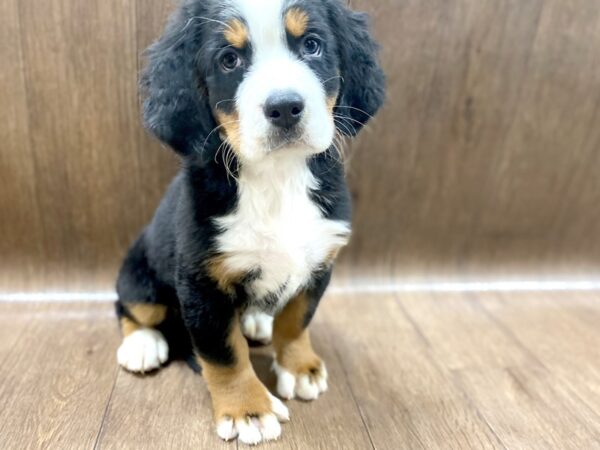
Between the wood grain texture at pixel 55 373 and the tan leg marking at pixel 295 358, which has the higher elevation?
the tan leg marking at pixel 295 358

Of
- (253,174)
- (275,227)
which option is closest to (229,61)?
(253,174)

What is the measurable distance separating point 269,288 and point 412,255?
978 mm

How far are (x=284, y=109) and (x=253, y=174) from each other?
10.6 inches

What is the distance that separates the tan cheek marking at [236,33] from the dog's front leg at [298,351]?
2.25 ft

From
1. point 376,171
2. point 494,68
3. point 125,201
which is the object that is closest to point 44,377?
point 125,201

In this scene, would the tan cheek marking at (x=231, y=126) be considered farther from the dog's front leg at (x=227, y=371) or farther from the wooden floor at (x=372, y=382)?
the wooden floor at (x=372, y=382)

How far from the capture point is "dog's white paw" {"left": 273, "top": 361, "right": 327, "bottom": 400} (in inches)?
65.4

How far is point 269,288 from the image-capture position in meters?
1.51

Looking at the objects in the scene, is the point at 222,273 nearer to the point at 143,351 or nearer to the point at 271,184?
the point at 271,184

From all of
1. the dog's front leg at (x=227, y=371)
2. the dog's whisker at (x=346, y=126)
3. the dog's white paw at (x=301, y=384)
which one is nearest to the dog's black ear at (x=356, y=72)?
the dog's whisker at (x=346, y=126)

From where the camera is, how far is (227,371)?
59.8 inches

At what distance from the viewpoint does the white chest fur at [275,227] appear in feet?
4.71

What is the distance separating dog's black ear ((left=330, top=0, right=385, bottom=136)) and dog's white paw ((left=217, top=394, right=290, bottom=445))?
2.62 ft

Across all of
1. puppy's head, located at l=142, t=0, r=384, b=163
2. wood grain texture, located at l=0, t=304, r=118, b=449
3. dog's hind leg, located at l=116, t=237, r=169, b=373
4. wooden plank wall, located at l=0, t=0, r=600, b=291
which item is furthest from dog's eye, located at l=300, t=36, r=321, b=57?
wood grain texture, located at l=0, t=304, r=118, b=449
